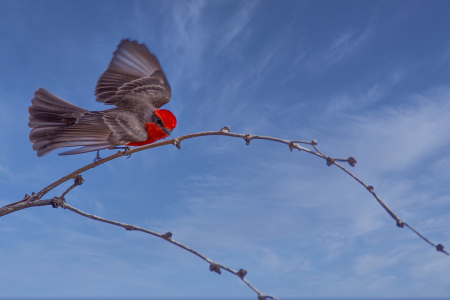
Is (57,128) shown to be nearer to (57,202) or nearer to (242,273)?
(57,202)

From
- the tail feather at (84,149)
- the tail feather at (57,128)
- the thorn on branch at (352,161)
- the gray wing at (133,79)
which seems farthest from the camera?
the gray wing at (133,79)

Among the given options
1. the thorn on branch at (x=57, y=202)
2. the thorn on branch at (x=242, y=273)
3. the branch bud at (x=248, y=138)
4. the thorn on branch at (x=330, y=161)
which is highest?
the branch bud at (x=248, y=138)

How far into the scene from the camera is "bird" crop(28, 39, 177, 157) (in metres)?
3.35

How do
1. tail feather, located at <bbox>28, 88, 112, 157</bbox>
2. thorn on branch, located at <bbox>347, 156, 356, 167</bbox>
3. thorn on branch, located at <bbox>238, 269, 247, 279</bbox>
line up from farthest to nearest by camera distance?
tail feather, located at <bbox>28, 88, 112, 157</bbox> < thorn on branch, located at <bbox>347, 156, 356, 167</bbox> < thorn on branch, located at <bbox>238, 269, 247, 279</bbox>

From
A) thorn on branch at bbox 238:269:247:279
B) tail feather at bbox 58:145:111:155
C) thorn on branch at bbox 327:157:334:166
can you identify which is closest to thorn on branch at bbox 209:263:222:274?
thorn on branch at bbox 238:269:247:279

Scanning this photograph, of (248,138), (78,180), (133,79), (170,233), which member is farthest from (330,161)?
(133,79)

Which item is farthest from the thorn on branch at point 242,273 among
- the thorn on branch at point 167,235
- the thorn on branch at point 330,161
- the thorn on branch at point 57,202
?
the thorn on branch at point 57,202

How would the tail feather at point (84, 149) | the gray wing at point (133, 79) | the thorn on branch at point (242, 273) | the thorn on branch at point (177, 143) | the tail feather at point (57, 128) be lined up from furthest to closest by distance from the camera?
the gray wing at point (133, 79)
the thorn on branch at point (177, 143)
the tail feather at point (57, 128)
the tail feather at point (84, 149)
the thorn on branch at point (242, 273)

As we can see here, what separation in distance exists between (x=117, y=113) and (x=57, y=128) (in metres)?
0.69

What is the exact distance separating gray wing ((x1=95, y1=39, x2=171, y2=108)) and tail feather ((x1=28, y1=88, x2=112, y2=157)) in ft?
2.62

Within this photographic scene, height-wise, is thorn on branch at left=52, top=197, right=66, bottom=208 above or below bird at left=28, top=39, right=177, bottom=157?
below

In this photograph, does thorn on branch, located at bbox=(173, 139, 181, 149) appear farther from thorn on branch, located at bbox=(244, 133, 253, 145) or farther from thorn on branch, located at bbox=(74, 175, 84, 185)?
thorn on branch, located at bbox=(74, 175, 84, 185)

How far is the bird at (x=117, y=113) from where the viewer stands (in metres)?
3.35

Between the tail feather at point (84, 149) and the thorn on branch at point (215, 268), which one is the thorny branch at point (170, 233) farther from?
the tail feather at point (84, 149)
